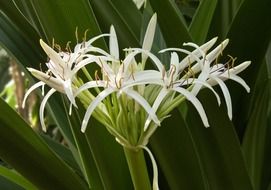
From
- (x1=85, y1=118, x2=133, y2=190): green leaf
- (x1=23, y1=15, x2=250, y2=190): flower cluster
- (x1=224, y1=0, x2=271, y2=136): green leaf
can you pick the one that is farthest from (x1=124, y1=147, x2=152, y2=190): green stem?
(x1=224, y1=0, x2=271, y2=136): green leaf

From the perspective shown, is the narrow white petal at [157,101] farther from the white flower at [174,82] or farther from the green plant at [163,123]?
the green plant at [163,123]

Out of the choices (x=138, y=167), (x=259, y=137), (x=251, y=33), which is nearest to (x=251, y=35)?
(x=251, y=33)

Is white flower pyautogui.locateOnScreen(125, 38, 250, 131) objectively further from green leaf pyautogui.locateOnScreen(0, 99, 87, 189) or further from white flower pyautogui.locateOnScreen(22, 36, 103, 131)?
green leaf pyautogui.locateOnScreen(0, 99, 87, 189)

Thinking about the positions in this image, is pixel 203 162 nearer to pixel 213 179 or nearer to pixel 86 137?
pixel 213 179

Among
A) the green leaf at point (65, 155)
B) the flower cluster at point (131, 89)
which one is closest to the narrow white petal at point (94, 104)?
the flower cluster at point (131, 89)

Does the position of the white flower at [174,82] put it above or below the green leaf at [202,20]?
above

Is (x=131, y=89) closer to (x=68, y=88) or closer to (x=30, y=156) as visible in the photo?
(x=68, y=88)
